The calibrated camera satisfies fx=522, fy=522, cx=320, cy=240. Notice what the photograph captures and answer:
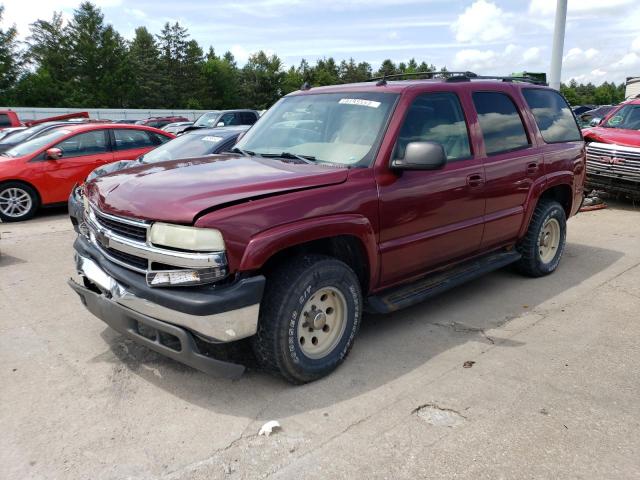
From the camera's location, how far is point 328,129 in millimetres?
3971

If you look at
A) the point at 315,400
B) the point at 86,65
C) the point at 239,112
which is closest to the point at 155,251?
the point at 315,400

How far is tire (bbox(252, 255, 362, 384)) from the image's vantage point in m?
3.08

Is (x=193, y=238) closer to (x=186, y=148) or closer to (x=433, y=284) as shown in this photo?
(x=433, y=284)

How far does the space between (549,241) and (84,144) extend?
7.79 m

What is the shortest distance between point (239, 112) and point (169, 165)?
15649mm

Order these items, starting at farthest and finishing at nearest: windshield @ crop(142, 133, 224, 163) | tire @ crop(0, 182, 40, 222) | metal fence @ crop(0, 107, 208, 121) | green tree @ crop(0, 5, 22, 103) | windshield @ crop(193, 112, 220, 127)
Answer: green tree @ crop(0, 5, 22, 103)
metal fence @ crop(0, 107, 208, 121)
windshield @ crop(193, 112, 220, 127)
tire @ crop(0, 182, 40, 222)
windshield @ crop(142, 133, 224, 163)

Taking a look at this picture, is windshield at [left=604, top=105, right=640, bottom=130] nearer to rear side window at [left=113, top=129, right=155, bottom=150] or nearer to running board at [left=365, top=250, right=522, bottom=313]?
running board at [left=365, top=250, right=522, bottom=313]

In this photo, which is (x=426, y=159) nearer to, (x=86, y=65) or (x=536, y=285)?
(x=536, y=285)

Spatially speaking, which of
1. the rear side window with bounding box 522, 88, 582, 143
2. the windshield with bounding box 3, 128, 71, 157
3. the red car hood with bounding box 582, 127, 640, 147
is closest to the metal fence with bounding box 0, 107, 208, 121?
the windshield with bounding box 3, 128, 71, 157

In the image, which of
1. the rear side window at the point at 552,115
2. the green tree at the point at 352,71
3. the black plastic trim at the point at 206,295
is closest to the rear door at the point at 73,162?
the black plastic trim at the point at 206,295

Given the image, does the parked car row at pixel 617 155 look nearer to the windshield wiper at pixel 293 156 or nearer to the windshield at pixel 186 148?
the windshield at pixel 186 148

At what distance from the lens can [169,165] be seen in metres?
3.88

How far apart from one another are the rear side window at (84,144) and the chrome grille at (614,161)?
8.98 metres

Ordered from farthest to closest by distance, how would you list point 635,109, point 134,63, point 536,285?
1. point 134,63
2. point 635,109
3. point 536,285
